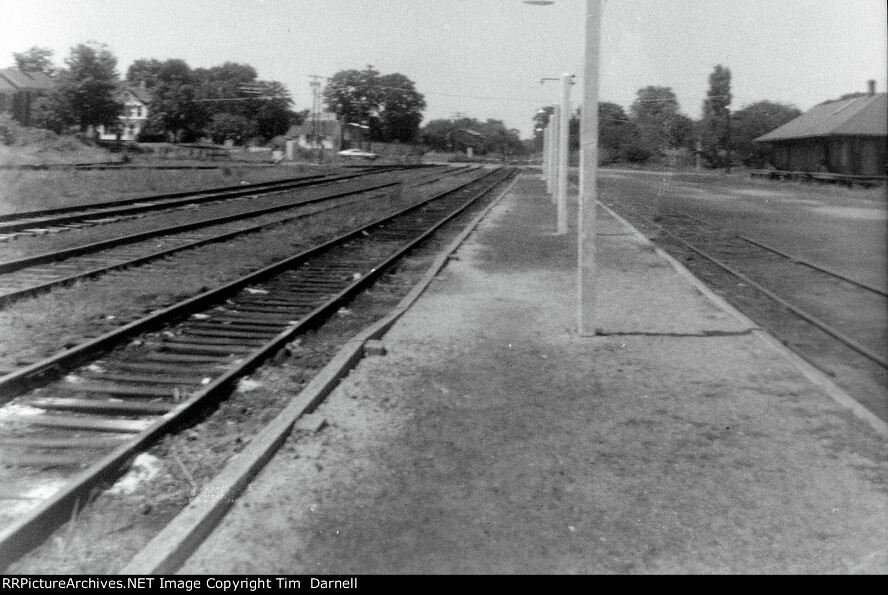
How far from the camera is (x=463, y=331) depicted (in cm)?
885

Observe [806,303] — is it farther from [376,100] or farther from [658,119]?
[376,100]

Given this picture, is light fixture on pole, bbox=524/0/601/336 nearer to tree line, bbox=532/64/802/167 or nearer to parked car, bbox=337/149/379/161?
tree line, bbox=532/64/802/167

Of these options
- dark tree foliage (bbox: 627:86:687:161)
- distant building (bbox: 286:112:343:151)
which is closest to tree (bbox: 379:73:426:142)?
distant building (bbox: 286:112:343:151)

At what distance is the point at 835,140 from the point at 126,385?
144 feet

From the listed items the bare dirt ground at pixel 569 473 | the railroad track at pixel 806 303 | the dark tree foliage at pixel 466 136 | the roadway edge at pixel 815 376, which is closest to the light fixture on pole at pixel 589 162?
the bare dirt ground at pixel 569 473

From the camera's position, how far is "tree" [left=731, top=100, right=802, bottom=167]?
58.1 m

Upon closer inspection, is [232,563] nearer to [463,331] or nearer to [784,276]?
[463,331]

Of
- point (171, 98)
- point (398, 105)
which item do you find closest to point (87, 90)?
point (171, 98)

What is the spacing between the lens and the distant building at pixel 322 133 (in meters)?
72.6

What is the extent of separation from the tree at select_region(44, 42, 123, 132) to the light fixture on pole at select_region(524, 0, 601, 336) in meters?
46.6

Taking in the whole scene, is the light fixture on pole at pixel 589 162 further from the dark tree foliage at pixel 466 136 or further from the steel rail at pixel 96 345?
the dark tree foliage at pixel 466 136

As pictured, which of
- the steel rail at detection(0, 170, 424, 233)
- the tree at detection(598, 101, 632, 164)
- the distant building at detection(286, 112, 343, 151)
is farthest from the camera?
the distant building at detection(286, 112, 343, 151)
